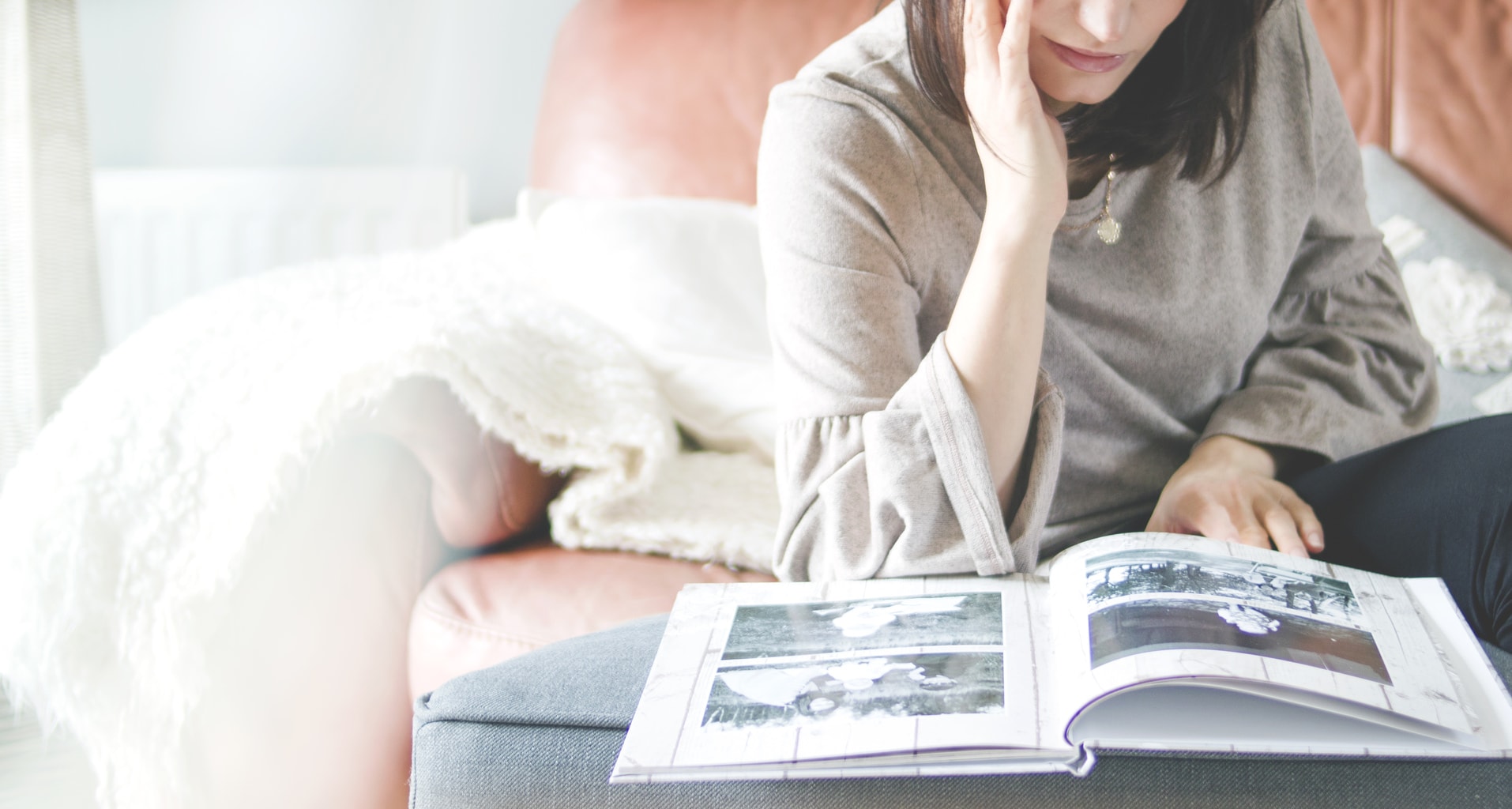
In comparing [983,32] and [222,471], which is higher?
[983,32]

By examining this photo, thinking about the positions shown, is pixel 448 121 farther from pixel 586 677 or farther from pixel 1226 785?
pixel 1226 785

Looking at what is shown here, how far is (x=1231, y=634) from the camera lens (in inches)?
21.0

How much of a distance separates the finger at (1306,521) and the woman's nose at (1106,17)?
1.16 ft

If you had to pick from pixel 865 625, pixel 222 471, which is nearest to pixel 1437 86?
pixel 865 625

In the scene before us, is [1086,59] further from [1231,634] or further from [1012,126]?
[1231,634]

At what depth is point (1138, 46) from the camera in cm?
74

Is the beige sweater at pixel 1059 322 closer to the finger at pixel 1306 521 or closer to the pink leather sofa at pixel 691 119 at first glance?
the finger at pixel 1306 521

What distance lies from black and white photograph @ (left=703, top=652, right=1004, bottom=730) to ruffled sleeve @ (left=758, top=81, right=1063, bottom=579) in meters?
0.15

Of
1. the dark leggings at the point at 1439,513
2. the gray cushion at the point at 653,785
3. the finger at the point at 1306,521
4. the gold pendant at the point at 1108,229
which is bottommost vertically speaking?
the gray cushion at the point at 653,785

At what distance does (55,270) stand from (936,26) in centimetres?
119

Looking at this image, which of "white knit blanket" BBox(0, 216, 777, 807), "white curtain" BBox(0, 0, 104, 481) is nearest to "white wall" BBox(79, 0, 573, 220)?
"white curtain" BBox(0, 0, 104, 481)

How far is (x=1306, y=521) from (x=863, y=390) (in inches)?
12.8

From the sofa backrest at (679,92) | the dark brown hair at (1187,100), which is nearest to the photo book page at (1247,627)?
the dark brown hair at (1187,100)

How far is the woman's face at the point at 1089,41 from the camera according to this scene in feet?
2.30
